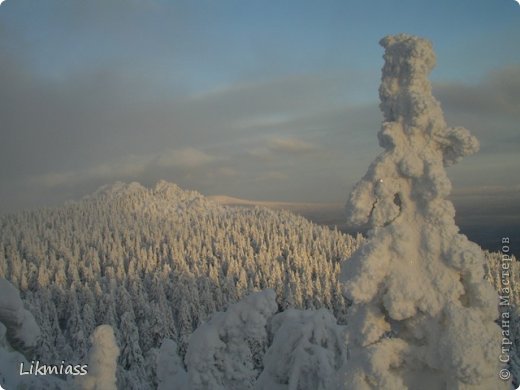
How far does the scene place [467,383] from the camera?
18.5 ft

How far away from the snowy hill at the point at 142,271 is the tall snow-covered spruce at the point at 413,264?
945 centimetres

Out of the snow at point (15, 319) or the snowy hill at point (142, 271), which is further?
the snowy hill at point (142, 271)

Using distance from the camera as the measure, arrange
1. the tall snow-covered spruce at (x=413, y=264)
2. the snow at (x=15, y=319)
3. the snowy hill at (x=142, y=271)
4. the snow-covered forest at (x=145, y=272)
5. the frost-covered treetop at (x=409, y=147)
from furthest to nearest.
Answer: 1. the snowy hill at (x=142, y=271)
2. the snow-covered forest at (x=145, y=272)
3. the snow at (x=15, y=319)
4. the frost-covered treetop at (x=409, y=147)
5. the tall snow-covered spruce at (x=413, y=264)

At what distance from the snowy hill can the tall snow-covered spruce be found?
945cm

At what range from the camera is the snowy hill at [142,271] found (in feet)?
53.8

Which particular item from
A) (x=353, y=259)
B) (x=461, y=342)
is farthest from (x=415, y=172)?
(x=461, y=342)

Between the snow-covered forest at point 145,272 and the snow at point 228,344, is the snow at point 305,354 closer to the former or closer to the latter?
the snow at point 228,344

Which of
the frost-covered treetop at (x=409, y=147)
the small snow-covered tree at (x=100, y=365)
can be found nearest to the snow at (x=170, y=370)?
the small snow-covered tree at (x=100, y=365)

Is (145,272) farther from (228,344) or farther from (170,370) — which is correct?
(228,344)

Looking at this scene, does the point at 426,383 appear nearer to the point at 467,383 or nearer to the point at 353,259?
the point at 467,383

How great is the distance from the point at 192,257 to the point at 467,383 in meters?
22.1

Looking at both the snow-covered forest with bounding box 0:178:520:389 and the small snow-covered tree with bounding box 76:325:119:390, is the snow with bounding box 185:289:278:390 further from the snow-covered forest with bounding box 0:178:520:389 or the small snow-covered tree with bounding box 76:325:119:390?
the small snow-covered tree with bounding box 76:325:119:390

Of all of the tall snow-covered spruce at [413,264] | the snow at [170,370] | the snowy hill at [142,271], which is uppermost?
the snowy hill at [142,271]

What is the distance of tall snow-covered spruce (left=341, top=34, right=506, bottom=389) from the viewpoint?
5770mm
